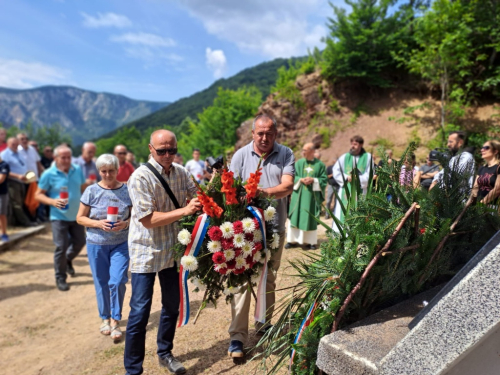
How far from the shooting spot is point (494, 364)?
1.66 meters

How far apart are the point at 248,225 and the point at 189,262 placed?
1.74 ft

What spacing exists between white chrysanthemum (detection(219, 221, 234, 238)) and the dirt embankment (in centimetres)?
1414

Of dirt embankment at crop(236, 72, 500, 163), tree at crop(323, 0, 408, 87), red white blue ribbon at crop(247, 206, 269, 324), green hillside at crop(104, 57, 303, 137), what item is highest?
green hillside at crop(104, 57, 303, 137)

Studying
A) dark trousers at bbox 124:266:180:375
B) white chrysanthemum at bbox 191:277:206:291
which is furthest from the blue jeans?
white chrysanthemum at bbox 191:277:206:291

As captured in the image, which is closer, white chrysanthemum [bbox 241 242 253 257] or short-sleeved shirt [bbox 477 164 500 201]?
white chrysanthemum [bbox 241 242 253 257]

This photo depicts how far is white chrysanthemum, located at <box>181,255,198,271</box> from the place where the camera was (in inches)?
108

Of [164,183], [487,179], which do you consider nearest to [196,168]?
[164,183]

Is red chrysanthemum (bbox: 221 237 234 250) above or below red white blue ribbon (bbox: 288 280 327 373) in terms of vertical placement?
above

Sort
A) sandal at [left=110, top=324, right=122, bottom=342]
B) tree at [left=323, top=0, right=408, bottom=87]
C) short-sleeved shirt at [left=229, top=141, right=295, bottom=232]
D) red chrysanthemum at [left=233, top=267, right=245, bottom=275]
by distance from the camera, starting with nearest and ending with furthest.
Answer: red chrysanthemum at [left=233, top=267, right=245, bottom=275] → short-sleeved shirt at [left=229, top=141, right=295, bottom=232] → sandal at [left=110, top=324, right=122, bottom=342] → tree at [left=323, top=0, right=408, bottom=87]

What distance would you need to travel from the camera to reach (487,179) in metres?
4.25

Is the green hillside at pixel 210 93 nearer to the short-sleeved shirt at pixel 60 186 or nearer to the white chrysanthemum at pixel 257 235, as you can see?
the short-sleeved shirt at pixel 60 186

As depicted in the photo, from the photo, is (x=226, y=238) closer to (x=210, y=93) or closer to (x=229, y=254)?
(x=229, y=254)

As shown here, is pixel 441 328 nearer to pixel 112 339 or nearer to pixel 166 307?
pixel 166 307

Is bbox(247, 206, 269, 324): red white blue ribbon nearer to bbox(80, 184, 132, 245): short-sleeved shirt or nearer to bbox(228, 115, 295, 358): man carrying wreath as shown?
bbox(228, 115, 295, 358): man carrying wreath
